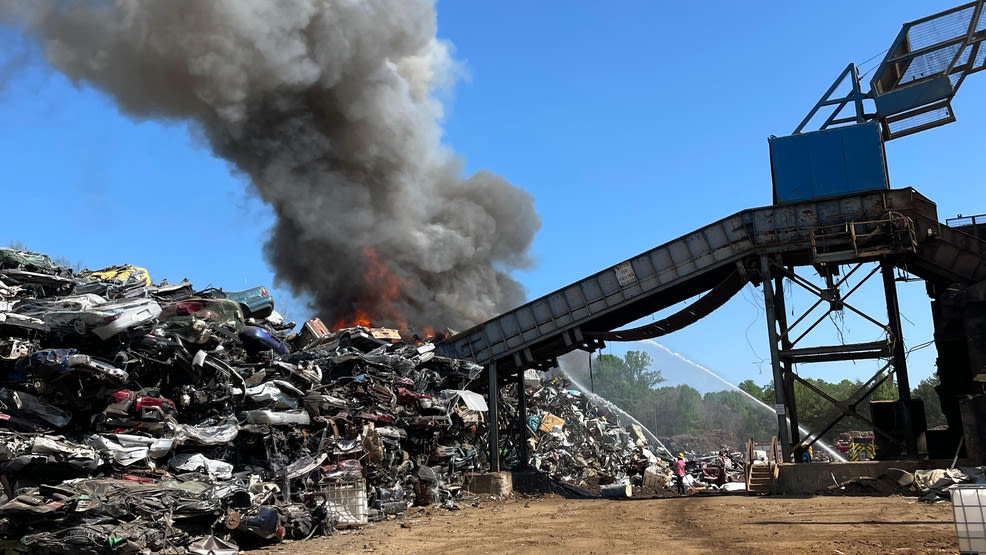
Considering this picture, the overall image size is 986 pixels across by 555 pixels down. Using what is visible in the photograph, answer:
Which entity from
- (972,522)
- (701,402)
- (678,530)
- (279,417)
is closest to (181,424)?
(279,417)

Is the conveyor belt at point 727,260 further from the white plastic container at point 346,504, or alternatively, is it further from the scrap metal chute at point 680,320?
the white plastic container at point 346,504

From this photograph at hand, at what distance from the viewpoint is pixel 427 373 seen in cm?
2267

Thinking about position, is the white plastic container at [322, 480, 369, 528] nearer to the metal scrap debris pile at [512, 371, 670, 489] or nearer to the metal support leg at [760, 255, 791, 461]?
the metal support leg at [760, 255, 791, 461]

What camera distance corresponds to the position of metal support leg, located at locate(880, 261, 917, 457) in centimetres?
2056

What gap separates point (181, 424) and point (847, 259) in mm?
18311

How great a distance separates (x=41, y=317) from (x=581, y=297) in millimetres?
16181

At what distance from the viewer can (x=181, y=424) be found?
45.7 ft

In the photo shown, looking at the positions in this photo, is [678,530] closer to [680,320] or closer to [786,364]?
[786,364]

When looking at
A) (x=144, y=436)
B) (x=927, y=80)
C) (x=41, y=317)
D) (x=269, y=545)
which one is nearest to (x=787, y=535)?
(x=269, y=545)

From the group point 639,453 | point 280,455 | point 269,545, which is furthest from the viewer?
point 639,453

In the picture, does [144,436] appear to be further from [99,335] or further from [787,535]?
[787,535]

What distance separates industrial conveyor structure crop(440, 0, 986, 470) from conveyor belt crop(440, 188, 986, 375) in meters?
0.04

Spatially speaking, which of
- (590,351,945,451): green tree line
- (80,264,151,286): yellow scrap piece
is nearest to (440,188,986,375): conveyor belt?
(80,264,151,286): yellow scrap piece

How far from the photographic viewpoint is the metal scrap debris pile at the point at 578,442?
29.7 meters
